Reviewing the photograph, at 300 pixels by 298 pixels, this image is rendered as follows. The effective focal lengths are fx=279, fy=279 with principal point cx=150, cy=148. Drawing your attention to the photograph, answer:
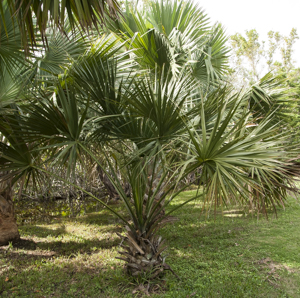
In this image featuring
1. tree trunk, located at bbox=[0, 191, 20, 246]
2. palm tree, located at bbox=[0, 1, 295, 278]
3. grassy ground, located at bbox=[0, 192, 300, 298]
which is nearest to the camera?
palm tree, located at bbox=[0, 1, 295, 278]

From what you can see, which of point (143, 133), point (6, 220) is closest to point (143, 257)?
point (143, 133)

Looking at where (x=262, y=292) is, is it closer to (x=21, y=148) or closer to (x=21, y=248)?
(x=21, y=148)

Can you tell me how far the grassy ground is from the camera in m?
3.69

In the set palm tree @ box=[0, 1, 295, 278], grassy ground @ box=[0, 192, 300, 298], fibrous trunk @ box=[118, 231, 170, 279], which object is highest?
palm tree @ box=[0, 1, 295, 278]

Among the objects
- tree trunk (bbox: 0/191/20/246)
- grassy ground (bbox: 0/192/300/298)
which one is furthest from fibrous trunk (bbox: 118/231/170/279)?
tree trunk (bbox: 0/191/20/246)

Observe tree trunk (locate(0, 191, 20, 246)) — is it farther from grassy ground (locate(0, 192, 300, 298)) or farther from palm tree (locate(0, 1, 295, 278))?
palm tree (locate(0, 1, 295, 278))

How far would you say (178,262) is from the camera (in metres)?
4.62

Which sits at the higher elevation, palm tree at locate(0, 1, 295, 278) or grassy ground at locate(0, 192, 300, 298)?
palm tree at locate(0, 1, 295, 278)

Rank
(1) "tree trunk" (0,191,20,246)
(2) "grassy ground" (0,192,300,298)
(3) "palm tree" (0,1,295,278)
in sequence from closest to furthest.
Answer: (3) "palm tree" (0,1,295,278) → (2) "grassy ground" (0,192,300,298) → (1) "tree trunk" (0,191,20,246)

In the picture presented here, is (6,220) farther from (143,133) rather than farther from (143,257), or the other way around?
(143,133)

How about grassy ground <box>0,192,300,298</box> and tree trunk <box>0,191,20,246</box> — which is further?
tree trunk <box>0,191,20,246</box>

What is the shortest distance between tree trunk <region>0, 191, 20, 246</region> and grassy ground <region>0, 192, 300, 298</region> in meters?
0.32

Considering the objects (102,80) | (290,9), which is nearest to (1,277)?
(102,80)

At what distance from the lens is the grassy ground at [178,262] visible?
3691mm
